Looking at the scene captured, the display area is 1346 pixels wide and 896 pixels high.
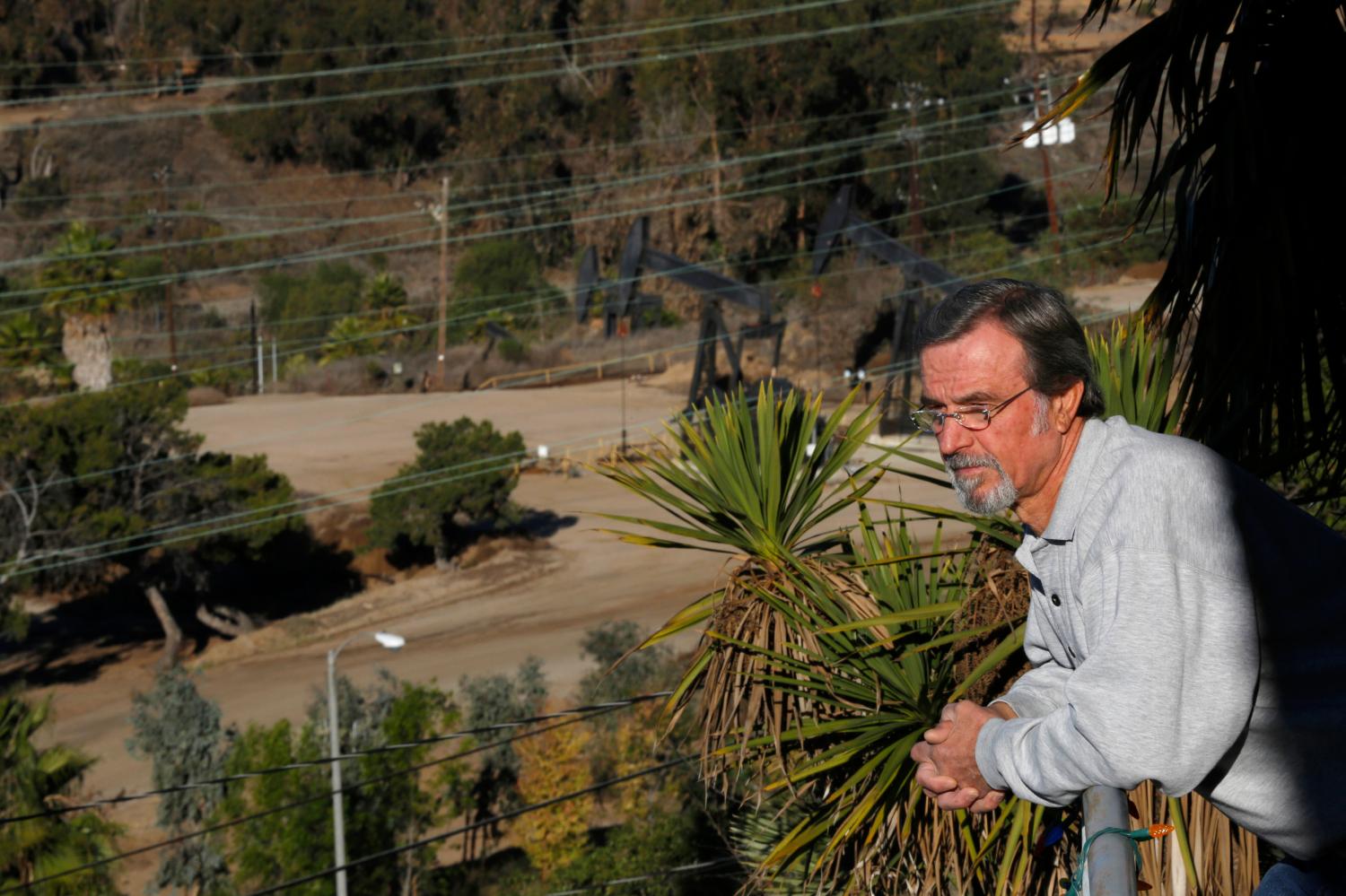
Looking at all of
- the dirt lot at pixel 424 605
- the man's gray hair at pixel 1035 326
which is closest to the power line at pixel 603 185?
the dirt lot at pixel 424 605

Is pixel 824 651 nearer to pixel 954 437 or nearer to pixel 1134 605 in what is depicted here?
pixel 954 437

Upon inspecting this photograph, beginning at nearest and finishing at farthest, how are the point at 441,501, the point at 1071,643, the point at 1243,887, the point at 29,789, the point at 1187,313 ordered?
1. the point at 1071,643
2. the point at 1243,887
3. the point at 1187,313
4. the point at 29,789
5. the point at 441,501

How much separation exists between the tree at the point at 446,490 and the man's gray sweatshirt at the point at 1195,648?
101 feet

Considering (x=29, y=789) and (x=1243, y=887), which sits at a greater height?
(x=1243, y=887)

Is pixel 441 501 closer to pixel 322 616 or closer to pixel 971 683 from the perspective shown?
pixel 322 616

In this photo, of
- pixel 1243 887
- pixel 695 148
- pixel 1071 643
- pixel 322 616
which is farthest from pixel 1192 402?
pixel 695 148

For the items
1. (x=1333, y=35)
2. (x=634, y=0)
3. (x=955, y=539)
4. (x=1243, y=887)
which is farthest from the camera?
(x=634, y=0)

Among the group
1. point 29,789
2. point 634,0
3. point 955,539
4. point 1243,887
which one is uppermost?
point 634,0

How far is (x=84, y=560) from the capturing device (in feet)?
96.2

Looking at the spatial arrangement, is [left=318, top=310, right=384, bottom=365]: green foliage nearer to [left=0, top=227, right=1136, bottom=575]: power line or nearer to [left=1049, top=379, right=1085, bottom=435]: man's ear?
[left=0, top=227, right=1136, bottom=575]: power line

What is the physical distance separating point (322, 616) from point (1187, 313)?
2754cm

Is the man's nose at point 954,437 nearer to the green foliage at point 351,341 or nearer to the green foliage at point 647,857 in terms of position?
the green foliage at point 647,857

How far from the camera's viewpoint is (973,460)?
2316mm

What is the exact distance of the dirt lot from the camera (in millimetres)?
25625
